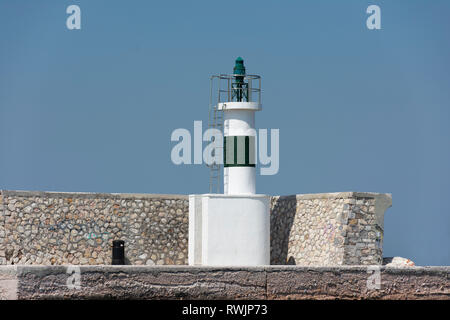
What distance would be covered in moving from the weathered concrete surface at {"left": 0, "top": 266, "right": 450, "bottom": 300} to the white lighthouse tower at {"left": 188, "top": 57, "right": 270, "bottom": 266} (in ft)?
25.1

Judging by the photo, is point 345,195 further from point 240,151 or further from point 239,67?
point 239,67

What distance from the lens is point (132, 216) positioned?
20719 millimetres

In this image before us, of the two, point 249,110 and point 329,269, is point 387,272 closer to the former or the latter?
point 329,269

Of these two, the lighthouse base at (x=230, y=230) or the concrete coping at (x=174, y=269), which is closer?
the concrete coping at (x=174, y=269)

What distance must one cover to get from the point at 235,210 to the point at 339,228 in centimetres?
275

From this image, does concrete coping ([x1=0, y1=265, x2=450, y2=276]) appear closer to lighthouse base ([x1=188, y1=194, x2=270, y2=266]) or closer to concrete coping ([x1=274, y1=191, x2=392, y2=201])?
concrete coping ([x1=274, y1=191, x2=392, y2=201])

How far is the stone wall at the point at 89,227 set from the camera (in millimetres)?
19562

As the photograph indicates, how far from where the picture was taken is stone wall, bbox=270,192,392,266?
18422mm

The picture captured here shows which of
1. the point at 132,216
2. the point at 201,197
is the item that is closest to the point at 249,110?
the point at 201,197

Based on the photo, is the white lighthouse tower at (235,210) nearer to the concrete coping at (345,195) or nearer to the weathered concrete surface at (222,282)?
the concrete coping at (345,195)

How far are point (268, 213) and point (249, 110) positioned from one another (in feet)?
7.45

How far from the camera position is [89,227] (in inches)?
798

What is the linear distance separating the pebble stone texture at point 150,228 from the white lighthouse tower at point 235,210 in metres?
0.56

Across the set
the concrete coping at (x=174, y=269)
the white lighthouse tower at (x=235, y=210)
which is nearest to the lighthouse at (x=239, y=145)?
the white lighthouse tower at (x=235, y=210)
